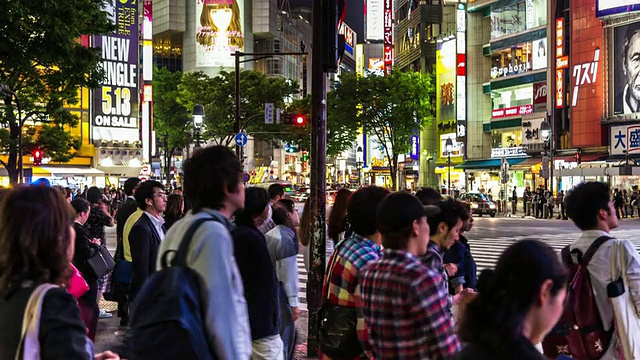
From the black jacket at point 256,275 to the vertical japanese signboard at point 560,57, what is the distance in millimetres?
47253

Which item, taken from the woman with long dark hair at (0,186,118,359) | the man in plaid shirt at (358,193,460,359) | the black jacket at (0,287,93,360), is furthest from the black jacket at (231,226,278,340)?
the black jacket at (0,287,93,360)

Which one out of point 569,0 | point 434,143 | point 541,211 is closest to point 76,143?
point 541,211

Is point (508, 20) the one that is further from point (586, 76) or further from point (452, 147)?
point (586, 76)

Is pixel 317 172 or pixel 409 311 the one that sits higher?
pixel 317 172

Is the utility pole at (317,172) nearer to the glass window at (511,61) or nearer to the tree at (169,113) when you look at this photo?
the glass window at (511,61)

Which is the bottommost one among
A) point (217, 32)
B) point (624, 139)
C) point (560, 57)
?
point (624, 139)

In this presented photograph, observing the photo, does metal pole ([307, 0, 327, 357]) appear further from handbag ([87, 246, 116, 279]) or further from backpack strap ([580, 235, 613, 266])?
backpack strap ([580, 235, 613, 266])

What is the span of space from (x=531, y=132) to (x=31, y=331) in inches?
2016

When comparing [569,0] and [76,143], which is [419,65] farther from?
[76,143]

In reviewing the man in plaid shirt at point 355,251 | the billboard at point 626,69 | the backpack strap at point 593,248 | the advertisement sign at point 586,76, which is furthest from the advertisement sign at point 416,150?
the man in plaid shirt at point 355,251

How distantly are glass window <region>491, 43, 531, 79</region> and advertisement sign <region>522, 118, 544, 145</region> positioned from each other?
17.7ft

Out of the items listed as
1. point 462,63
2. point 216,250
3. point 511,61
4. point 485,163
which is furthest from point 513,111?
point 216,250

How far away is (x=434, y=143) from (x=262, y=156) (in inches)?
1017

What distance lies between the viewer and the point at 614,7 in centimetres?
Answer: 4131
